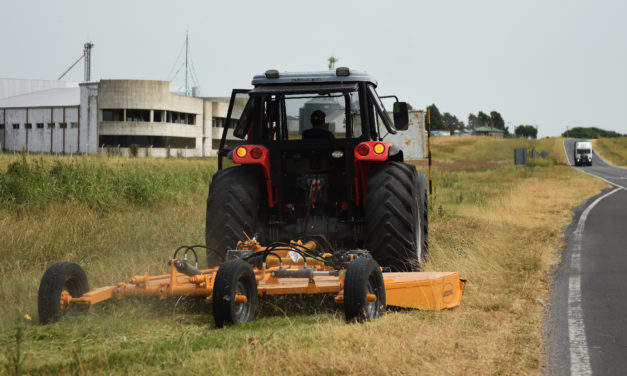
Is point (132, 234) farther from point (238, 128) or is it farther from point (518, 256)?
point (518, 256)

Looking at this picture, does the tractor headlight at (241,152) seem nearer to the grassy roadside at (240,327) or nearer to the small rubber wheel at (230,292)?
the grassy roadside at (240,327)

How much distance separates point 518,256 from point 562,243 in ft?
12.2

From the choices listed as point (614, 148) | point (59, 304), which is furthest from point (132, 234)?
point (614, 148)

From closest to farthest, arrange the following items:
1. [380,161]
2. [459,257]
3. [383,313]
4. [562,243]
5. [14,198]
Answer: [383,313], [380,161], [459,257], [14,198], [562,243]

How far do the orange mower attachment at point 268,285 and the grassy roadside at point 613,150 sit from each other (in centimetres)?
9875

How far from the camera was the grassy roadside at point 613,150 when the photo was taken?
338ft

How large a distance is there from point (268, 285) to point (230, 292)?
2.48ft

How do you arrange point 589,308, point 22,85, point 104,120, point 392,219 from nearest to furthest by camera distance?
point 392,219 → point 589,308 → point 104,120 → point 22,85

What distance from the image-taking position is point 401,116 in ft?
27.1

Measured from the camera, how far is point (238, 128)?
27.9ft

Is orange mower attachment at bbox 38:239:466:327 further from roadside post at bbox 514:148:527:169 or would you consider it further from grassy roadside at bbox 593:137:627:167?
grassy roadside at bbox 593:137:627:167

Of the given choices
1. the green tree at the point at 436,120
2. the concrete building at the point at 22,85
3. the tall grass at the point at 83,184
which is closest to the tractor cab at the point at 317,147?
the tall grass at the point at 83,184

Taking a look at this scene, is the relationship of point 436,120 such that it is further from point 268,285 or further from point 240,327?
point 240,327

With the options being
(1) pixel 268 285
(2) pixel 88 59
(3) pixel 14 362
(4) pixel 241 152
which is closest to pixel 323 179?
(4) pixel 241 152
